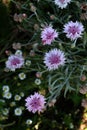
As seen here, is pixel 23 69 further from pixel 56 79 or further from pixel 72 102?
pixel 72 102

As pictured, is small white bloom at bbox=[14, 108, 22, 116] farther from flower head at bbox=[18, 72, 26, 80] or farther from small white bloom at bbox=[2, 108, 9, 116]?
flower head at bbox=[18, 72, 26, 80]

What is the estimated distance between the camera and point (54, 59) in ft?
5.27

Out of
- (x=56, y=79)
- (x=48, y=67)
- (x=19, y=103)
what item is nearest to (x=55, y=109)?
(x=19, y=103)

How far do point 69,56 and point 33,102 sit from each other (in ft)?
1.06

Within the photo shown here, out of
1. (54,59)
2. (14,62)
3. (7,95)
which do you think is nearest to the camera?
(54,59)

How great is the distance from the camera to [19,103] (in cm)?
194

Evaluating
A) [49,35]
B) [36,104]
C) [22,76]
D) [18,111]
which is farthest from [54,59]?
[18,111]

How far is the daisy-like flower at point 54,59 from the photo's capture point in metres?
1.60

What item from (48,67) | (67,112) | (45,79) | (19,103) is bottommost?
(67,112)

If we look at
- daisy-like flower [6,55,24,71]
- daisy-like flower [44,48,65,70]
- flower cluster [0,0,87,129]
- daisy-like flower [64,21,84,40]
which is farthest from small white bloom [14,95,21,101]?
daisy-like flower [64,21,84,40]

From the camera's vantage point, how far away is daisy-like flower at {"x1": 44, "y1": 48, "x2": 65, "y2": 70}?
1598mm

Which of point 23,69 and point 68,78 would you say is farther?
point 23,69

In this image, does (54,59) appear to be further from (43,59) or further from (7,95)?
(7,95)

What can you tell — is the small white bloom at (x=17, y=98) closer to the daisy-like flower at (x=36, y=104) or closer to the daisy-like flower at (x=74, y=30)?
the daisy-like flower at (x=36, y=104)
